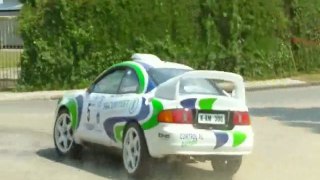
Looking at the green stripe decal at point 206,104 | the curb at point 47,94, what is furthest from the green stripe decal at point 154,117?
the curb at point 47,94

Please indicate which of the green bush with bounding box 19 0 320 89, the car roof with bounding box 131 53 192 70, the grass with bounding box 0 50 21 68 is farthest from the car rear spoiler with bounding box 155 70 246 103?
the grass with bounding box 0 50 21 68

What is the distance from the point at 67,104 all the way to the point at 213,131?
312 cm

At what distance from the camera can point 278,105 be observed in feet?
73.0

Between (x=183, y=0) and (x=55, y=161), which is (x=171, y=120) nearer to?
(x=55, y=161)

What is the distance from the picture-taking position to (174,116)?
417 inches

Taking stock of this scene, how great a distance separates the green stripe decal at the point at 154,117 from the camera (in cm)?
1064

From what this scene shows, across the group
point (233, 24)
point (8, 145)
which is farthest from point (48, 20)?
point (8, 145)

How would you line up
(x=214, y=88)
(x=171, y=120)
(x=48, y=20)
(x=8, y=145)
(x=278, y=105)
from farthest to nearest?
(x=48, y=20) < (x=278, y=105) < (x=8, y=145) < (x=214, y=88) < (x=171, y=120)

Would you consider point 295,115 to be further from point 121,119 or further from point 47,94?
point 47,94

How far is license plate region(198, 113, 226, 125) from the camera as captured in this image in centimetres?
1073

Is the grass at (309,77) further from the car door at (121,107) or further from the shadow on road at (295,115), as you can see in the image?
the car door at (121,107)

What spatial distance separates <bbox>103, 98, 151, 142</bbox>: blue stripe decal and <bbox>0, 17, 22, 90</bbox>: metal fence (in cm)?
1870

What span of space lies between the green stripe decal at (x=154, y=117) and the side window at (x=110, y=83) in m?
1.29

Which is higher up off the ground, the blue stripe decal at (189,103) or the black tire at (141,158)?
the blue stripe decal at (189,103)
